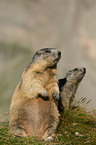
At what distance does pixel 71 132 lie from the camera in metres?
7.25

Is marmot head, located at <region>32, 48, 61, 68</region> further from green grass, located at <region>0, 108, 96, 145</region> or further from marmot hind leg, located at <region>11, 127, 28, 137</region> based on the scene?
marmot hind leg, located at <region>11, 127, 28, 137</region>

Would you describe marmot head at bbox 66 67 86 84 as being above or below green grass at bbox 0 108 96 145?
above

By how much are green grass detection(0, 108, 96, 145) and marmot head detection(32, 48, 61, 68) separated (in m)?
1.71

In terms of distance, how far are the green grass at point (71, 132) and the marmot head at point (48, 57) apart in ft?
5.63

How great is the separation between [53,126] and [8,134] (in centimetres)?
123

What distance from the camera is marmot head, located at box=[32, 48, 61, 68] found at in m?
7.11

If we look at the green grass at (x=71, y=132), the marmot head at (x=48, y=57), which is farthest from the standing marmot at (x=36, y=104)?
the green grass at (x=71, y=132)

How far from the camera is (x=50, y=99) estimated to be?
6777mm

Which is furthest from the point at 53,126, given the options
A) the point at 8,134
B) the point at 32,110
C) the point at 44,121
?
the point at 8,134

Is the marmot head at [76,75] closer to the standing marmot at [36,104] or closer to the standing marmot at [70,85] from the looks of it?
the standing marmot at [70,85]

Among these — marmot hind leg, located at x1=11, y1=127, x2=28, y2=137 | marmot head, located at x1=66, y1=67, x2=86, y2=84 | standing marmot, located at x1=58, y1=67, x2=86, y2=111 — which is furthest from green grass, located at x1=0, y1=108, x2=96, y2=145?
marmot head, located at x1=66, y1=67, x2=86, y2=84

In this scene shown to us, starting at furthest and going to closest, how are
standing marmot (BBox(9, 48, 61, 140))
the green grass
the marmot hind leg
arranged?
A: standing marmot (BBox(9, 48, 61, 140)), the marmot hind leg, the green grass

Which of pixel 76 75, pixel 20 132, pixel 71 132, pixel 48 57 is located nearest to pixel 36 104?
pixel 20 132

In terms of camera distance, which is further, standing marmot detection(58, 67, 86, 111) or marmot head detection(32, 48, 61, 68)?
standing marmot detection(58, 67, 86, 111)
